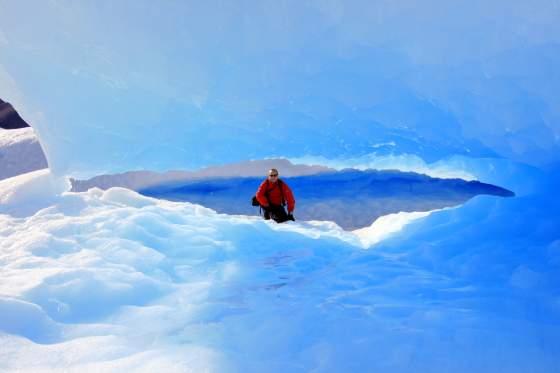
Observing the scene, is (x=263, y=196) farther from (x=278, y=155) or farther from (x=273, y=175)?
(x=278, y=155)

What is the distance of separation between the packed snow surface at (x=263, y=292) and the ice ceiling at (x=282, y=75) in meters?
0.79

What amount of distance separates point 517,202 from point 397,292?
2.39 meters

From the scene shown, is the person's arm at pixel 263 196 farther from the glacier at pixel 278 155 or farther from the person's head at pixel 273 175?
the glacier at pixel 278 155

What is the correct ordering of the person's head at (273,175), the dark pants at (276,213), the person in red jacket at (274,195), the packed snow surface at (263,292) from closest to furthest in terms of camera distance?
the packed snow surface at (263,292), the person's head at (273,175), the person in red jacket at (274,195), the dark pants at (276,213)

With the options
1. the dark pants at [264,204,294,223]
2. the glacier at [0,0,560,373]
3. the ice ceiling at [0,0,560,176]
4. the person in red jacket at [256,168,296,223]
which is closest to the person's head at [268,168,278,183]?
the person in red jacket at [256,168,296,223]

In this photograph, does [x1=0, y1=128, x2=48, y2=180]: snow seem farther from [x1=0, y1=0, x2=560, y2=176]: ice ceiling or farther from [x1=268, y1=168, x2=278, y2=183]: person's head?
[x1=0, y1=0, x2=560, y2=176]: ice ceiling

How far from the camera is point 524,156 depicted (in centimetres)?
416

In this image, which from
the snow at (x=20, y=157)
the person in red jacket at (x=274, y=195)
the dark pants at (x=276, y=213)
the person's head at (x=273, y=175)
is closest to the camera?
the person's head at (x=273, y=175)

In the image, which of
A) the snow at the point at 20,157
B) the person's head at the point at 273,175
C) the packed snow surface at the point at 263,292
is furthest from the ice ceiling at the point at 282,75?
the snow at the point at 20,157

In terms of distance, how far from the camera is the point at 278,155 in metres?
5.55

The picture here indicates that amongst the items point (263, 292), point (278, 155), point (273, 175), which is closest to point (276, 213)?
point (273, 175)

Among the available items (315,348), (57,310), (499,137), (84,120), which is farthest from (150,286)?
(499,137)

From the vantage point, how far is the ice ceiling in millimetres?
3520

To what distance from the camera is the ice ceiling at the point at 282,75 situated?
3.52 m
